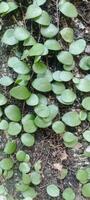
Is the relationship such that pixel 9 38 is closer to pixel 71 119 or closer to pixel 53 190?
pixel 71 119

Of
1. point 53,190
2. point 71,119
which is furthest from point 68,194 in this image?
point 71,119

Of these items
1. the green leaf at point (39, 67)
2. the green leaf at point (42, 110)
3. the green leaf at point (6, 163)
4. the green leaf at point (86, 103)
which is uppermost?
the green leaf at point (39, 67)

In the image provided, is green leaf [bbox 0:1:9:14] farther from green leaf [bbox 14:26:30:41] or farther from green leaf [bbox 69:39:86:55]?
green leaf [bbox 69:39:86:55]

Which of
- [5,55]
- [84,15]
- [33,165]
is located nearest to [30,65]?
[5,55]

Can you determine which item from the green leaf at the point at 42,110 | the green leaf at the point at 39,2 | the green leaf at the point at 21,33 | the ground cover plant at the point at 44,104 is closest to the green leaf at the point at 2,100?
the ground cover plant at the point at 44,104

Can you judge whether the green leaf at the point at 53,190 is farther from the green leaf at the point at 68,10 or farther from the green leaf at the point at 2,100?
the green leaf at the point at 68,10

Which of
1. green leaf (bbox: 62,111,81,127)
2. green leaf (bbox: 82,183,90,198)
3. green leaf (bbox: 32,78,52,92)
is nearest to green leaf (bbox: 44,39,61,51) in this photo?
green leaf (bbox: 32,78,52,92)
